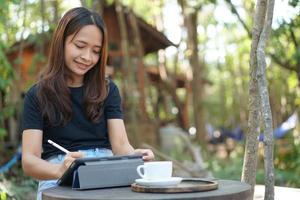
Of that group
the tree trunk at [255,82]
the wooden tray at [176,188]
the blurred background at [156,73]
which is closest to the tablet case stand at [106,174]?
the wooden tray at [176,188]

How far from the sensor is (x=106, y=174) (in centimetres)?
235

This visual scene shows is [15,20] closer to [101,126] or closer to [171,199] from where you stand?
[101,126]

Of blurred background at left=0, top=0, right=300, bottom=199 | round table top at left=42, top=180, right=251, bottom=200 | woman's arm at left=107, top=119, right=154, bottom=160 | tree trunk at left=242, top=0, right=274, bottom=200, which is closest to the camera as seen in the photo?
round table top at left=42, top=180, right=251, bottom=200

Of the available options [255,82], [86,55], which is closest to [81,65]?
[86,55]

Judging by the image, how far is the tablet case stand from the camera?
2.29 metres

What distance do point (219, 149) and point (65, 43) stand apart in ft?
Result: 49.0

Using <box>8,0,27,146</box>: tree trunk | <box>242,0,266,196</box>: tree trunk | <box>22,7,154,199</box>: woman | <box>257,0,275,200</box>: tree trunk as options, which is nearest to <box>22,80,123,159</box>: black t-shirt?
<box>22,7,154,199</box>: woman

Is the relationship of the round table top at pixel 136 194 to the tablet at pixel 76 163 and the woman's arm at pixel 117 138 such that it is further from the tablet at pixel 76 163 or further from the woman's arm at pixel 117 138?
the woman's arm at pixel 117 138

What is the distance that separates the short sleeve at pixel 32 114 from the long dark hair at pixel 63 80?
0.09 feet

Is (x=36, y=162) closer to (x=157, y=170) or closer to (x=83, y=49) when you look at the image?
(x=83, y=49)

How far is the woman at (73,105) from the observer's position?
2.86 m

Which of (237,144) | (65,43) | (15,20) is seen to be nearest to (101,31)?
(65,43)

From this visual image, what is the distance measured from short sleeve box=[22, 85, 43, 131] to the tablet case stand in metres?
0.64

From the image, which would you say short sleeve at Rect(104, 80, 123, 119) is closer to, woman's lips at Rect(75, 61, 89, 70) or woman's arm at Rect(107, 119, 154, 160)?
woman's arm at Rect(107, 119, 154, 160)
